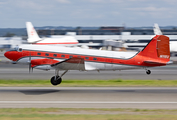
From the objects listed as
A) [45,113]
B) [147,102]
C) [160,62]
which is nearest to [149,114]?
[147,102]

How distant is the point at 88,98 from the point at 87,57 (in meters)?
6.50

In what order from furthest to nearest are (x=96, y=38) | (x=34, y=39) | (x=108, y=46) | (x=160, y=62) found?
(x=96, y=38) < (x=108, y=46) < (x=34, y=39) < (x=160, y=62)

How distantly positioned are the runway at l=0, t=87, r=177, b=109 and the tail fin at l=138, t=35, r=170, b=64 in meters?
4.34

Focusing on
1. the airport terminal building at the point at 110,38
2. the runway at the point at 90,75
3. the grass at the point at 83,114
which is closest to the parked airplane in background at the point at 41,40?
the airport terminal building at the point at 110,38

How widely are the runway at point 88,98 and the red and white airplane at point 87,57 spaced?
2.35 metres

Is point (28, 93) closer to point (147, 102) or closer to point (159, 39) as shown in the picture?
point (147, 102)

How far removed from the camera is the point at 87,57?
24.1 metres

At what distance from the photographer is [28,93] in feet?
65.3

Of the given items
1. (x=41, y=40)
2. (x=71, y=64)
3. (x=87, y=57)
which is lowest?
(x=71, y=64)

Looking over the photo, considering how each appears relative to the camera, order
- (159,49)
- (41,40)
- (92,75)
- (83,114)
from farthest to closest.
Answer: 1. (41,40)
2. (92,75)
3. (159,49)
4. (83,114)

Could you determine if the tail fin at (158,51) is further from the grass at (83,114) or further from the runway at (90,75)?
the grass at (83,114)

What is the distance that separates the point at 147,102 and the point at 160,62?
29.0 ft

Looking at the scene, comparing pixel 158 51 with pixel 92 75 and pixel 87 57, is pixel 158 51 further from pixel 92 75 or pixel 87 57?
pixel 92 75

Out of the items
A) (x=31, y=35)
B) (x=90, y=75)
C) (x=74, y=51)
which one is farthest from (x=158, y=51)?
(x=31, y=35)
